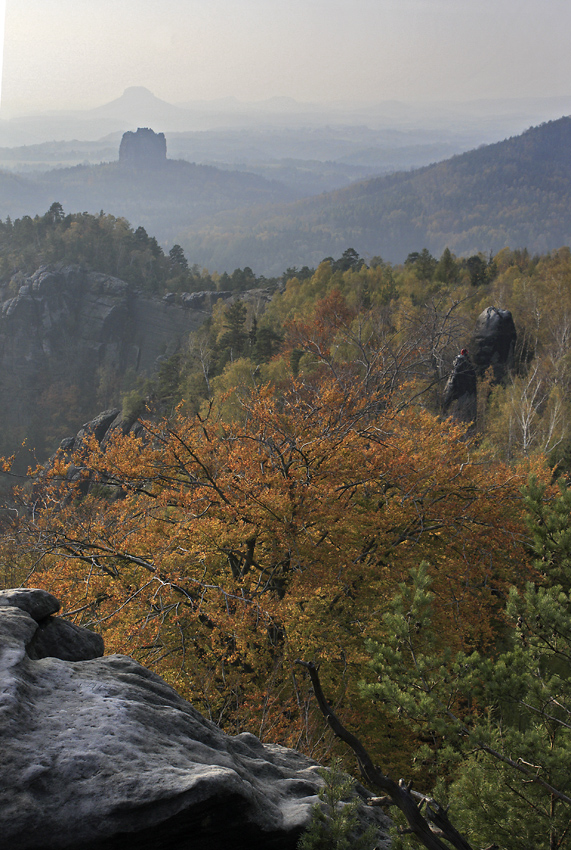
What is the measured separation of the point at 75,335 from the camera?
419 ft

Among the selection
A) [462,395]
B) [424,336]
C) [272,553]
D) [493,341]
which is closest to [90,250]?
[493,341]

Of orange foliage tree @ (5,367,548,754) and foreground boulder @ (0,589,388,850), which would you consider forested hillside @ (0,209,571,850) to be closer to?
orange foliage tree @ (5,367,548,754)

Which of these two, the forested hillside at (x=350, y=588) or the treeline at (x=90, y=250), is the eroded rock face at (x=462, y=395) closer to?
the forested hillside at (x=350, y=588)

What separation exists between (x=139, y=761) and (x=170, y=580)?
9543mm

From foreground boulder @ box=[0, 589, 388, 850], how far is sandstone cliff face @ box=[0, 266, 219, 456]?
111804 millimetres

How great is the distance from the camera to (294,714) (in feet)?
48.2

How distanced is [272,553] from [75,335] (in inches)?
4869

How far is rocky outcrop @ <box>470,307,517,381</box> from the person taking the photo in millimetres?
56219

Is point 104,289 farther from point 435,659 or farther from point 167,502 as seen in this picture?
point 435,659

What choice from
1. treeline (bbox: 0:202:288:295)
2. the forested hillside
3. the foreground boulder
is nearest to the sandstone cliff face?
treeline (bbox: 0:202:288:295)

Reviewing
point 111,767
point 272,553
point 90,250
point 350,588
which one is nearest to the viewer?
point 111,767

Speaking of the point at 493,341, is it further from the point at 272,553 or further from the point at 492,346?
the point at 272,553

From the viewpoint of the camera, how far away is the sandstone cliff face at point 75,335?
385 feet

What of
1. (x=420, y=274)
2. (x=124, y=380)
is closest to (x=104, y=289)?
(x=124, y=380)
